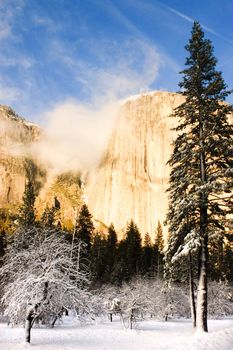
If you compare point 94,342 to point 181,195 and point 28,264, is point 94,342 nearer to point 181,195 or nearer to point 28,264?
point 28,264

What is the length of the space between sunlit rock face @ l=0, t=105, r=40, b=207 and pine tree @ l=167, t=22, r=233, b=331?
123967 mm

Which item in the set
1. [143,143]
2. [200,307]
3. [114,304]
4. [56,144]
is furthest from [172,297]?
[56,144]

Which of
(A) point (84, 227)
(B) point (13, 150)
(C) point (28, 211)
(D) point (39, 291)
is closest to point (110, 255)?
(A) point (84, 227)

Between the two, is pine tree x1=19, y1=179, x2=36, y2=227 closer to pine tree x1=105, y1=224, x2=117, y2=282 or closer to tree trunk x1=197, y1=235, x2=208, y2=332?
pine tree x1=105, y1=224, x2=117, y2=282

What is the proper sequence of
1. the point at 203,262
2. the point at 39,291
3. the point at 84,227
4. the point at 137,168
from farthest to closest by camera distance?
1. the point at 137,168
2. the point at 84,227
3. the point at 203,262
4. the point at 39,291

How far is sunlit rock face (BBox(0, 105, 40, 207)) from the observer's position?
13988 cm

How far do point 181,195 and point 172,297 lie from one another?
95.6 feet

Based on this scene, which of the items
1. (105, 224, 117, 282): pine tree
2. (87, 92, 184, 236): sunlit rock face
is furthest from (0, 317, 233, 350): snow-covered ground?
(87, 92, 184, 236): sunlit rock face

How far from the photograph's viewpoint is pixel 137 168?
126m

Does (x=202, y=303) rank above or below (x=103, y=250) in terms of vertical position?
below

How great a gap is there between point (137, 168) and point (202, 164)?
4232 inches

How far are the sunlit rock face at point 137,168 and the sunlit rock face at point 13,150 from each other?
30617mm

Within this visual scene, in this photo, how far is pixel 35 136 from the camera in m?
167

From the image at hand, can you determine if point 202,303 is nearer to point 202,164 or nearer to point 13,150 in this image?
point 202,164
